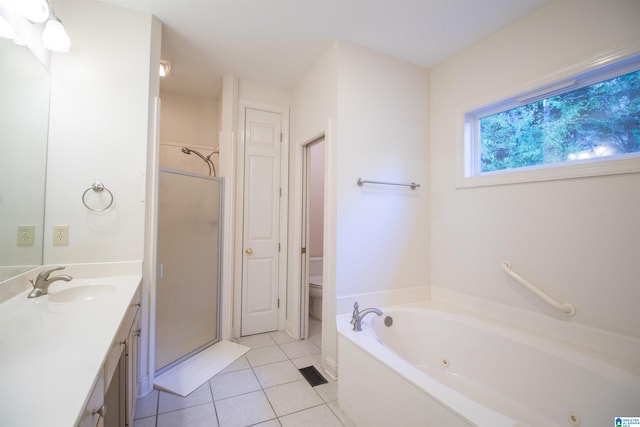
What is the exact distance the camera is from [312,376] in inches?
77.7

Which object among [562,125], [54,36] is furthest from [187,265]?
[562,125]

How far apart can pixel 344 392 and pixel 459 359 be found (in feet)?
2.65

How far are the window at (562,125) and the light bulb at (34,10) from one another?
105 inches

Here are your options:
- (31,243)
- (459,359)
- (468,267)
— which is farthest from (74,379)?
(468,267)

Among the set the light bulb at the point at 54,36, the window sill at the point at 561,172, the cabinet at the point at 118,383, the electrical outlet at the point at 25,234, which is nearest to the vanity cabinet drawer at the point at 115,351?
the cabinet at the point at 118,383

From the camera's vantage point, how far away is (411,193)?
227 cm

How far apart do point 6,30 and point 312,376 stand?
2.57 metres

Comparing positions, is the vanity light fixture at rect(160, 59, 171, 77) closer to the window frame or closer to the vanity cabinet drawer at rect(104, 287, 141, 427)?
the vanity cabinet drawer at rect(104, 287, 141, 427)

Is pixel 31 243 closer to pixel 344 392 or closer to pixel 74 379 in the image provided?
pixel 74 379

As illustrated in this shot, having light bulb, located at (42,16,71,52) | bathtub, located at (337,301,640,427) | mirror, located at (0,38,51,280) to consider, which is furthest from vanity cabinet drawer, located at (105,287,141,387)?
light bulb, located at (42,16,71,52)

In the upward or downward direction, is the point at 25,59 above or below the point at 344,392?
above

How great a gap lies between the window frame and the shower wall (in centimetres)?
269

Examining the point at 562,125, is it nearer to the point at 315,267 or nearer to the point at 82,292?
the point at 315,267

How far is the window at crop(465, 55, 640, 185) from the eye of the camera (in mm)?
1404
